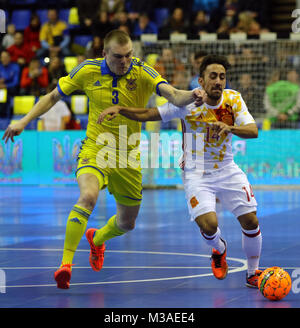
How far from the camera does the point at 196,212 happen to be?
7.62m

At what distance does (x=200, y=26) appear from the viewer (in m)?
21.8

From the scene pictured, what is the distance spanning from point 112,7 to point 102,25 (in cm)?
114

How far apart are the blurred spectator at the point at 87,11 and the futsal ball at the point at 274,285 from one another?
17.9 metres

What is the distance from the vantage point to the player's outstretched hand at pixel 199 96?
7387 millimetres

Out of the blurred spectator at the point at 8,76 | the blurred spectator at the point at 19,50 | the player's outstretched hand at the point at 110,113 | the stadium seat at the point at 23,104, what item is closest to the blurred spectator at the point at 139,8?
the blurred spectator at the point at 19,50

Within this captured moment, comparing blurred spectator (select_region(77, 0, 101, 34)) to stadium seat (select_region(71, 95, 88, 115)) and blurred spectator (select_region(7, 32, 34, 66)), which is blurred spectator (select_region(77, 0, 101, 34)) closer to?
blurred spectator (select_region(7, 32, 34, 66))

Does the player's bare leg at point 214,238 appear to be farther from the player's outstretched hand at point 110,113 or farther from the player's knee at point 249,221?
the player's outstretched hand at point 110,113

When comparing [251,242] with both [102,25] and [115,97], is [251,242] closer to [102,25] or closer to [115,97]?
[115,97]

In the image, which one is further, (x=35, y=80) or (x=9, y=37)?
(x=9, y=37)

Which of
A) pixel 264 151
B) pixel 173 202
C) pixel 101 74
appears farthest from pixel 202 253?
pixel 264 151

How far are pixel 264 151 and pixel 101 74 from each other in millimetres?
11037

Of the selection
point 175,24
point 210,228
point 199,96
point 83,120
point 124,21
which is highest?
point 124,21

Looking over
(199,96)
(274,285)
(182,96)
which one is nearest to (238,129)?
(199,96)

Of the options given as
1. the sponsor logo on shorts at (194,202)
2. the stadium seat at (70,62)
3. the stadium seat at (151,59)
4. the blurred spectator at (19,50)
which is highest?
the blurred spectator at (19,50)
